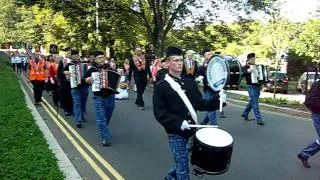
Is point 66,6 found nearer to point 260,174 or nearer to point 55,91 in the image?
point 55,91

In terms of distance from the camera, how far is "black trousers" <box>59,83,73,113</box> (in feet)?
52.2

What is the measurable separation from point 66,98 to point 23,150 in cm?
667

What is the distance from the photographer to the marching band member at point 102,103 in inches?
423

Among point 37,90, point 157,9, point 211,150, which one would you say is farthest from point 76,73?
point 157,9

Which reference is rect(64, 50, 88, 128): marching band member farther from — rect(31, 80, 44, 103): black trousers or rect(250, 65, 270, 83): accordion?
rect(31, 80, 44, 103): black trousers

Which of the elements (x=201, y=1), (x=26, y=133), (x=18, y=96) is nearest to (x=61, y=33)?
(x=201, y=1)

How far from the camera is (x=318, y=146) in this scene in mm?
8719

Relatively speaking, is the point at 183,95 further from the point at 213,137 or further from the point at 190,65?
the point at 190,65

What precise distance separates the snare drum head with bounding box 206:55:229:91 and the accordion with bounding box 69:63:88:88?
4.35 m

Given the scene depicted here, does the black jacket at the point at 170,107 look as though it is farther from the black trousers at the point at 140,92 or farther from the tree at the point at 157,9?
the tree at the point at 157,9

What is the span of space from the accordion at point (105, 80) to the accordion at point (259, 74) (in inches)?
175

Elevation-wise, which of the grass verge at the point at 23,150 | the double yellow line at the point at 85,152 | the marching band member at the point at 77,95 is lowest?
the double yellow line at the point at 85,152

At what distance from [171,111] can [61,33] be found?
49.6 meters

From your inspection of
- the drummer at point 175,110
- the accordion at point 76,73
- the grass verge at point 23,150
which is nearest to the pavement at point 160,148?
the grass verge at point 23,150
